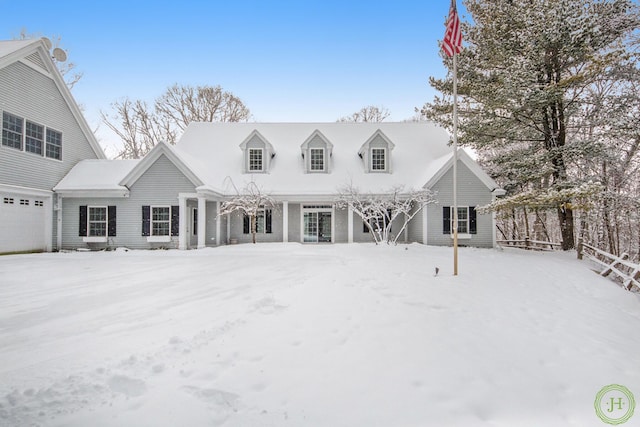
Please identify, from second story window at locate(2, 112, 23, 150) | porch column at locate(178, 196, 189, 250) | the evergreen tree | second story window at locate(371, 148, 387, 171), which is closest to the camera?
the evergreen tree

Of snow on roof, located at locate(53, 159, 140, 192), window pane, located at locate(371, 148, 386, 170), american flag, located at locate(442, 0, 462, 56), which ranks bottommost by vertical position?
snow on roof, located at locate(53, 159, 140, 192)

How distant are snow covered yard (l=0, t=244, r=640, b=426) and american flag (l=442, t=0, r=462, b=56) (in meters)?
5.70

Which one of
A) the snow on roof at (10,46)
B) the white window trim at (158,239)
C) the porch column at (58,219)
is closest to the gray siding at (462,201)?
the white window trim at (158,239)

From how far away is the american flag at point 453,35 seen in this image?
7.20 metres

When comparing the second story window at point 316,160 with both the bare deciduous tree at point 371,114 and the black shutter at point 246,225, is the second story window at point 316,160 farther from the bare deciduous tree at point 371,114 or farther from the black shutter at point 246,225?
the bare deciduous tree at point 371,114

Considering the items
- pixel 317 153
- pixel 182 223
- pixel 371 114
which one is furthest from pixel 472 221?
pixel 371 114

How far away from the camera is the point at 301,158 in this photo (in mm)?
16672

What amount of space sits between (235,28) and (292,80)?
5441 millimetres

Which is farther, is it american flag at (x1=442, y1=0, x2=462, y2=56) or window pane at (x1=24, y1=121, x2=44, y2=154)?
window pane at (x1=24, y1=121, x2=44, y2=154)

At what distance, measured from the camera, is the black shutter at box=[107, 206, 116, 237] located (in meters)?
13.2

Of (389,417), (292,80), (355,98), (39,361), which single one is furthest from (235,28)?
(389,417)

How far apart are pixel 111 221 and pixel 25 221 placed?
2889mm

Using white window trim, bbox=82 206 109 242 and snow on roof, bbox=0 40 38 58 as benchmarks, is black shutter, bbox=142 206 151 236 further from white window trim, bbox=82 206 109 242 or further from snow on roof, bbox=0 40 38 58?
snow on roof, bbox=0 40 38 58

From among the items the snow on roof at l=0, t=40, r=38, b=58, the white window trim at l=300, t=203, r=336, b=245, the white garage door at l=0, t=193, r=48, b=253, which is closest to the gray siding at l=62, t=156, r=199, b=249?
the white garage door at l=0, t=193, r=48, b=253
